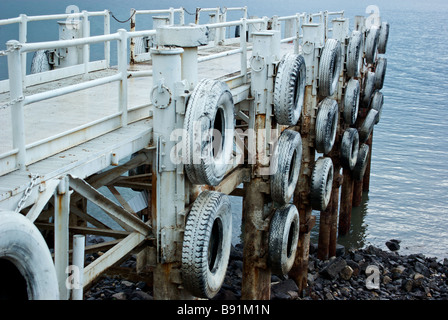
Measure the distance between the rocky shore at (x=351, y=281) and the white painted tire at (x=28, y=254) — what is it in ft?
25.1

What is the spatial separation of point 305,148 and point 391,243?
26.7 feet

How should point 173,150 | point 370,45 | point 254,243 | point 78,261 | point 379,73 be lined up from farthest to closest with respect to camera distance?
point 379,73
point 370,45
point 254,243
point 173,150
point 78,261

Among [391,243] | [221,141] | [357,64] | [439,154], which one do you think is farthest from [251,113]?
[439,154]

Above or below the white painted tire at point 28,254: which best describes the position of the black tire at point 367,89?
below

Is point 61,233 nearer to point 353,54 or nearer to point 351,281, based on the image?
point 351,281

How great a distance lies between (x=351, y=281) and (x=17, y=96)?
38.1 ft


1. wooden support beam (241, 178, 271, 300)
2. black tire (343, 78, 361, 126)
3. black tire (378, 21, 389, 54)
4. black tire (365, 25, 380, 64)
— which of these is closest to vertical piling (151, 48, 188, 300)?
wooden support beam (241, 178, 271, 300)

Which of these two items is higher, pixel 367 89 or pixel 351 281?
pixel 367 89

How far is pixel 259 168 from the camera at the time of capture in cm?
984

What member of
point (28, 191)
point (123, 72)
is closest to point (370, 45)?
point (123, 72)

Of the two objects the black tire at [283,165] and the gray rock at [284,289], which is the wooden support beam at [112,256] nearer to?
the black tire at [283,165]

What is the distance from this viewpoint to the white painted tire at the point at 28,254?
4121 millimetres

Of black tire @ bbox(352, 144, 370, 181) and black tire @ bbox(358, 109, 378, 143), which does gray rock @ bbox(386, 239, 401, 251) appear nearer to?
black tire @ bbox(352, 144, 370, 181)

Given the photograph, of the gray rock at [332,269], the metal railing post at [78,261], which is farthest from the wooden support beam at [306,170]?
the metal railing post at [78,261]
